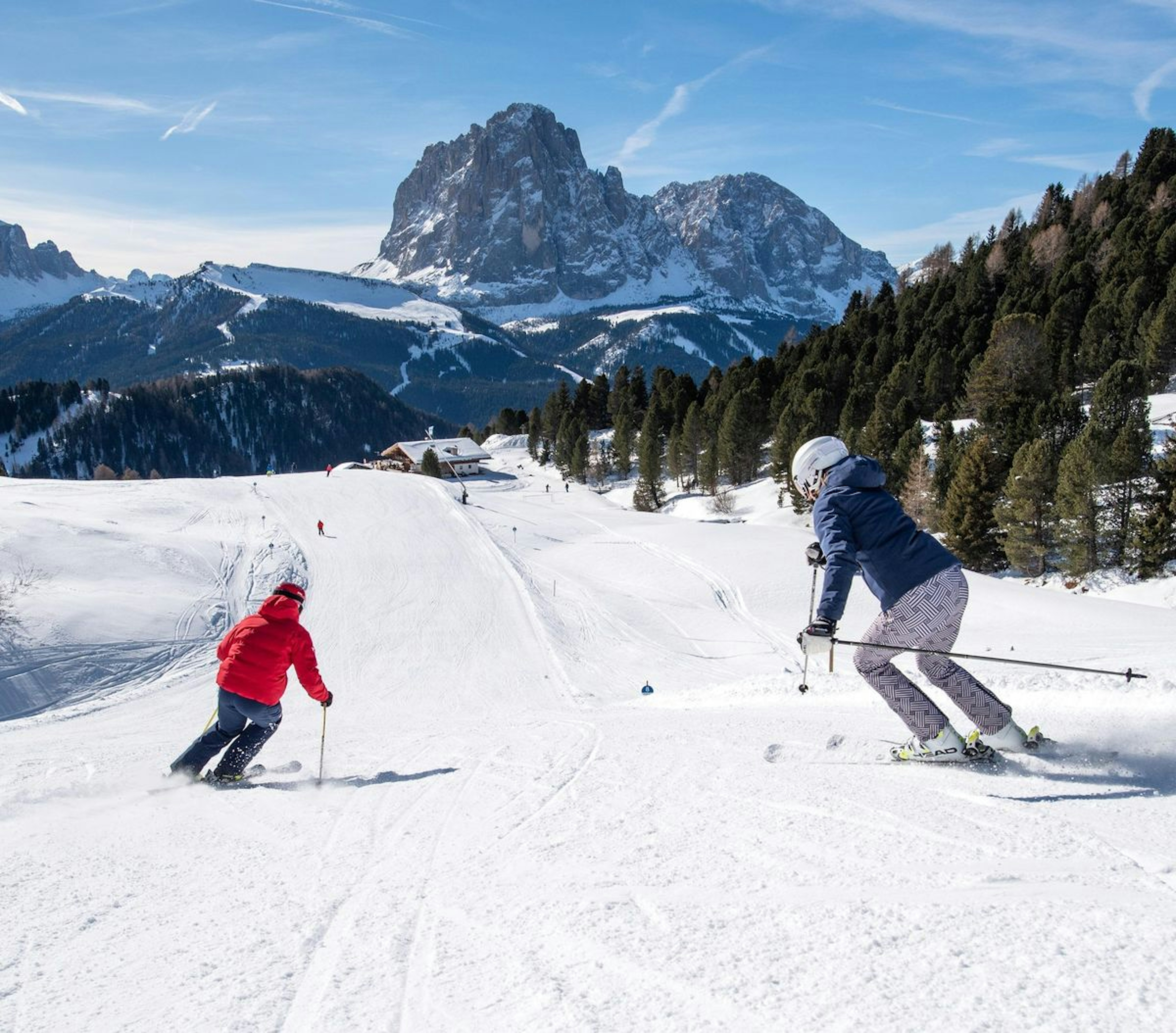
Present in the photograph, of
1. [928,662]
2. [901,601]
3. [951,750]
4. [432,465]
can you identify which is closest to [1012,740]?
[951,750]

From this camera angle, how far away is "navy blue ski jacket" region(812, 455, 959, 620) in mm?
5105

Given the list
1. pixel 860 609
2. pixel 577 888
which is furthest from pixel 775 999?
pixel 860 609

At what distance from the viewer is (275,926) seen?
3.46 metres

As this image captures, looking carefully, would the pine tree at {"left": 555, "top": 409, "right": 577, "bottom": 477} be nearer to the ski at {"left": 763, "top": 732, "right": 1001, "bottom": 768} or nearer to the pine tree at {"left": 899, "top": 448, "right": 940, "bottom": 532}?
the pine tree at {"left": 899, "top": 448, "right": 940, "bottom": 532}

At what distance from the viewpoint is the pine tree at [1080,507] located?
35.2 meters

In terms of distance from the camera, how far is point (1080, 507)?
3522 cm

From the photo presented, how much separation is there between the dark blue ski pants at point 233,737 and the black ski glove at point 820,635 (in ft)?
16.9

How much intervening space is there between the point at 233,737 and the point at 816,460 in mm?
6149

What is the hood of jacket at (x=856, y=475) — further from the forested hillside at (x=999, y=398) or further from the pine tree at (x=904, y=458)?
the pine tree at (x=904, y=458)

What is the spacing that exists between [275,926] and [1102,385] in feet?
152

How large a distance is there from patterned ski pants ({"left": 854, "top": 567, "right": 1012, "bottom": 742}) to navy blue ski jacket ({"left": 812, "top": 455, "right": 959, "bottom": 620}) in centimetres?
10

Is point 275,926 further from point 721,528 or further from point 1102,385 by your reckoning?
point 1102,385

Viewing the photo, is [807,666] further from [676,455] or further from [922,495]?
[676,455]

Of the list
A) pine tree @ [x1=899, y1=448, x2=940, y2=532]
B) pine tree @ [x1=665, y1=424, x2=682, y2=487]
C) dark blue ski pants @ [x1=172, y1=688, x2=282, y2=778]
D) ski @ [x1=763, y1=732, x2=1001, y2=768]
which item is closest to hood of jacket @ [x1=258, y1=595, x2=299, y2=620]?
dark blue ski pants @ [x1=172, y1=688, x2=282, y2=778]
